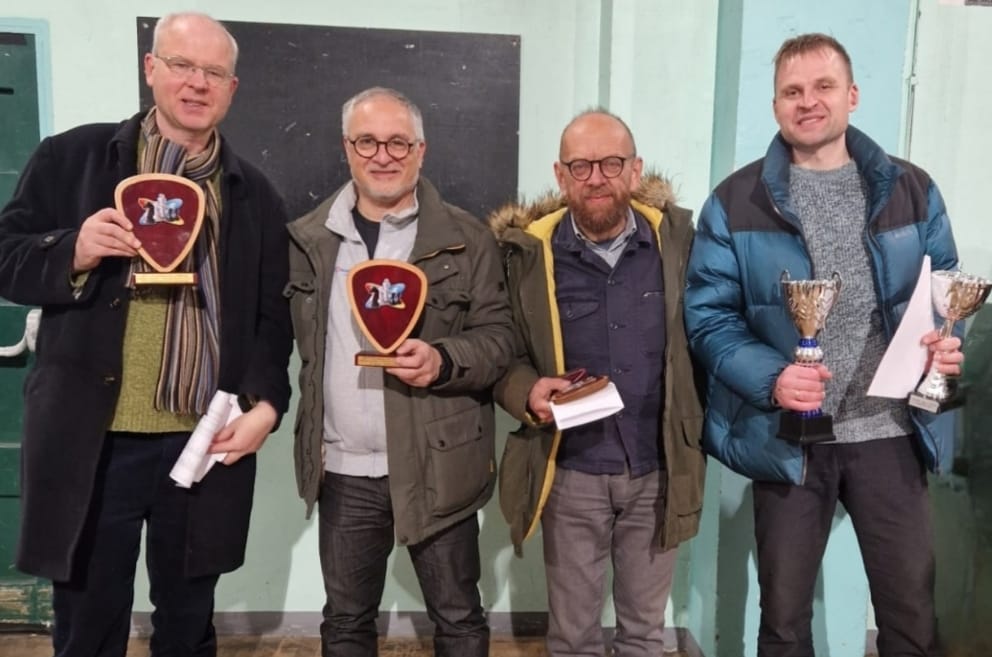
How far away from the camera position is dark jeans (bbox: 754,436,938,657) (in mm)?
1831

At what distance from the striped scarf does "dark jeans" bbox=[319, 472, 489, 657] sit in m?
0.42

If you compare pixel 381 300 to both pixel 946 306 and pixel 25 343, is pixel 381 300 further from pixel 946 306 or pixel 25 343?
pixel 25 343

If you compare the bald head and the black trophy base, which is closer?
the black trophy base

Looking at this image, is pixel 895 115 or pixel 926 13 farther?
pixel 926 13

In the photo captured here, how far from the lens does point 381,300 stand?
6.03ft

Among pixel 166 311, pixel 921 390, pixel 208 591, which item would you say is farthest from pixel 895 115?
pixel 208 591

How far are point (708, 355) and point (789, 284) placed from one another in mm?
300

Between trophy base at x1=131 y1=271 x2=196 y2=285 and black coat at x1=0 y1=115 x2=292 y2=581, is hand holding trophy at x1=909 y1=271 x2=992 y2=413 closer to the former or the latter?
black coat at x1=0 y1=115 x2=292 y2=581

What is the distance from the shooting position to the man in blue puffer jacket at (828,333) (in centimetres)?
181

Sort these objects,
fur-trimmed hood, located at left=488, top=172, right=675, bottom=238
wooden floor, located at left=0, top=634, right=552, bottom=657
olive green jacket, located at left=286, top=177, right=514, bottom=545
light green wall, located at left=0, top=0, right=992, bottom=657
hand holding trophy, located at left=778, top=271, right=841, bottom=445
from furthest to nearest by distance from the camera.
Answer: wooden floor, located at left=0, top=634, right=552, bottom=657
light green wall, located at left=0, top=0, right=992, bottom=657
fur-trimmed hood, located at left=488, top=172, right=675, bottom=238
olive green jacket, located at left=286, top=177, right=514, bottom=545
hand holding trophy, located at left=778, top=271, right=841, bottom=445

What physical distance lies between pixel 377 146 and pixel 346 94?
81 centimetres

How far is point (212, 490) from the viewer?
6.07 ft

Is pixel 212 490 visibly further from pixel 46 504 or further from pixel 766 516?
pixel 766 516

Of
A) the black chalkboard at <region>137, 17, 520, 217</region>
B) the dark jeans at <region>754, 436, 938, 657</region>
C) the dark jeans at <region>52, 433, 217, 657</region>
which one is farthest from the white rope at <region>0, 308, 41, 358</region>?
the dark jeans at <region>754, 436, 938, 657</region>
